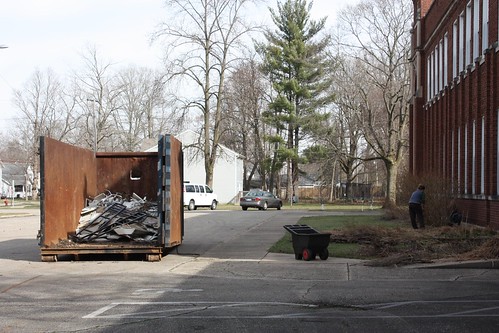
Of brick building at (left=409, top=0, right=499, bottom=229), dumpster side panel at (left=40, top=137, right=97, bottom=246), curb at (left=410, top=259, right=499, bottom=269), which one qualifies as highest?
brick building at (left=409, top=0, right=499, bottom=229)

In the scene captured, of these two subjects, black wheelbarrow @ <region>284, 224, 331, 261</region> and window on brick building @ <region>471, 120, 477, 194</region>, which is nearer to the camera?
black wheelbarrow @ <region>284, 224, 331, 261</region>

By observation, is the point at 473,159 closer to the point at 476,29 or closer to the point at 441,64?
the point at 476,29

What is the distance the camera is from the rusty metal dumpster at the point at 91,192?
14789mm

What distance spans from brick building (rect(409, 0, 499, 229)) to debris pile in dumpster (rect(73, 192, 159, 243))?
10287mm

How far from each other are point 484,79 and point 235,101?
4041 centimetres

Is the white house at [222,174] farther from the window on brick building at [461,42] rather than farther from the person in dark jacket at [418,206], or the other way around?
the person in dark jacket at [418,206]

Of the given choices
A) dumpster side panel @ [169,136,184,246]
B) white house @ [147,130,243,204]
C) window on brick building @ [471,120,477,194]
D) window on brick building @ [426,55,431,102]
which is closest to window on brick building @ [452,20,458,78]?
window on brick building @ [471,120,477,194]

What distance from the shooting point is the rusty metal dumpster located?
582 inches

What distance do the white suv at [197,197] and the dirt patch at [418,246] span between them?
28392 mm

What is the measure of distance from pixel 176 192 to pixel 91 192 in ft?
9.49

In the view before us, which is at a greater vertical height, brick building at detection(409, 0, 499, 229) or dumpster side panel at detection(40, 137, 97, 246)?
brick building at detection(409, 0, 499, 229)

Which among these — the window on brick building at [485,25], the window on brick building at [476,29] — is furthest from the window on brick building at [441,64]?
the window on brick building at [485,25]

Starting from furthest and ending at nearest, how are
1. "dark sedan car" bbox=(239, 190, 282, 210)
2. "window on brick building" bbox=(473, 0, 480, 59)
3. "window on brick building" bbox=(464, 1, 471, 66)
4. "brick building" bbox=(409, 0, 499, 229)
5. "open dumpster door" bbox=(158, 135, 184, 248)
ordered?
1. "dark sedan car" bbox=(239, 190, 282, 210)
2. "window on brick building" bbox=(464, 1, 471, 66)
3. "window on brick building" bbox=(473, 0, 480, 59)
4. "brick building" bbox=(409, 0, 499, 229)
5. "open dumpster door" bbox=(158, 135, 184, 248)

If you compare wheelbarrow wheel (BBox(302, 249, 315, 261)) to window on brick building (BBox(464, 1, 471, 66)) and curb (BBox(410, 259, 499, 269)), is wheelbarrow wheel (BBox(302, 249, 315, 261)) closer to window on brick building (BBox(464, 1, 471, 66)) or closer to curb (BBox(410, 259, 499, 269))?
curb (BBox(410, 259, 499, 269))
